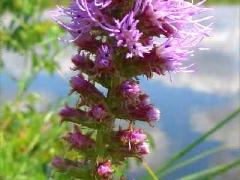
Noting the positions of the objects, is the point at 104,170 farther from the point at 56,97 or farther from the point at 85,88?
the point at 56,97

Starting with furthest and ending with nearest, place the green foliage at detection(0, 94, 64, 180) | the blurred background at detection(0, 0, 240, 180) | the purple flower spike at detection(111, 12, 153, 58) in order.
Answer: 1. the blurred background at detection(0, 0, 240, 180)
2. the green foliage at detection(0, 94, 64, 180)
3. the purple flower spike at detection(111, 12, 153, 58)

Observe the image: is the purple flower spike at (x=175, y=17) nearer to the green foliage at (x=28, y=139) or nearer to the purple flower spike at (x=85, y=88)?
the purple flower spike at (x=85, y=88)

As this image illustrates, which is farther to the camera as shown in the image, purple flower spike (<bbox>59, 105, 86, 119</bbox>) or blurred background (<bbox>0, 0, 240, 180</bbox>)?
blurred background (<bbox>0, 0, 240, 180</bbox>)

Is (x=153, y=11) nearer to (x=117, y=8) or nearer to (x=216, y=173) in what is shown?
(x=117, y=8)

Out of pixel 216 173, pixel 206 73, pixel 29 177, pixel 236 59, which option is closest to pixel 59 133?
pixel 29 177

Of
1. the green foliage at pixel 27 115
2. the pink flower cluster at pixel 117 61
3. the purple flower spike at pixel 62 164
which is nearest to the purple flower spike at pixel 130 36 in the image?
the pink flower cluster at pixel 117 61

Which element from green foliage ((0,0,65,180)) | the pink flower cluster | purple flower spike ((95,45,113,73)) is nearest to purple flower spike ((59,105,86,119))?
the pink flower cluster

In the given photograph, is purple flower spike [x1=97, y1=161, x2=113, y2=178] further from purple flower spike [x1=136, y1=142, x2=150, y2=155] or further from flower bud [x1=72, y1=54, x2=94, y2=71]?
flower bud [x1=72, y1=54, x2=94, y2=71]
